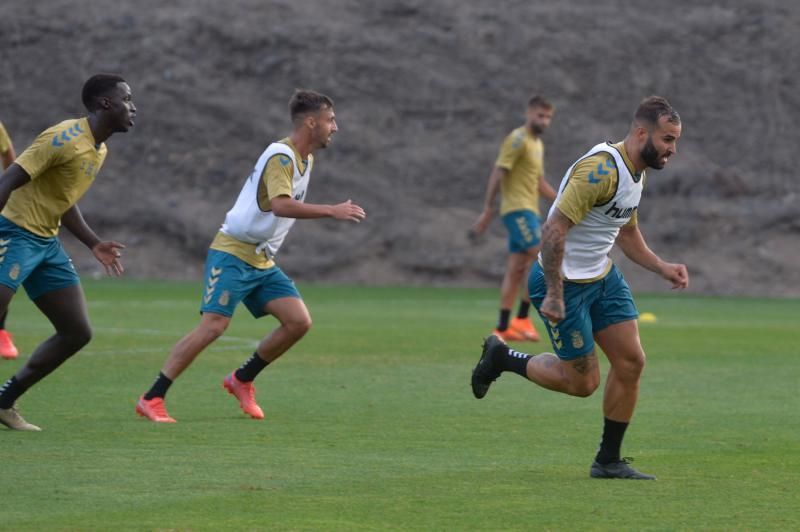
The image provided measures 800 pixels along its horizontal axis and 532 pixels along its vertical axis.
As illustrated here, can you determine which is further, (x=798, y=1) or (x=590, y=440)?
(x=798, y=1)

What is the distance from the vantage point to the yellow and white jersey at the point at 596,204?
8.06 m

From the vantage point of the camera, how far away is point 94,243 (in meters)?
10.2

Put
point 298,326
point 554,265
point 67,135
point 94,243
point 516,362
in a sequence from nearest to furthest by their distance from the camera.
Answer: point 554,265 < point 516,362 < point 67,135 < point 94,243 < point 298,326

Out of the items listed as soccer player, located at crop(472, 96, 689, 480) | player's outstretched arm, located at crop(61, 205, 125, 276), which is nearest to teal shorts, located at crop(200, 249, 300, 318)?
player's outstretched arm, located at crop(61, 205, 125, 276)

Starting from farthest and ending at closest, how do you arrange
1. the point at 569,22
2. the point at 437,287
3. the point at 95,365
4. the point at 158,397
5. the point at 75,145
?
the point at 569,22 → the point at 437,287 → the point at 95,365 → the point at 158,397 → the point at 75,145

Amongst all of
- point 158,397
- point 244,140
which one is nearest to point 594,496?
point 158,397

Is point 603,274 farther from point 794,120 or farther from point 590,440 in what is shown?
point 794,120

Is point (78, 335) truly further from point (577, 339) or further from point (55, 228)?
point (577, 339)

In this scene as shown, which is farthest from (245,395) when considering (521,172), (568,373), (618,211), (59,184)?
(521,172)

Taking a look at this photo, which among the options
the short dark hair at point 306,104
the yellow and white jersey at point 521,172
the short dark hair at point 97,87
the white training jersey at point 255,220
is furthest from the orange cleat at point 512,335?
the short dark hair at point 97,87

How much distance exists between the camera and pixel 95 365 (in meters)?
14.1

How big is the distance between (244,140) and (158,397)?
2636cm

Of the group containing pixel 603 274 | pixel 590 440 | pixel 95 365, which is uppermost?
pixel 603 274

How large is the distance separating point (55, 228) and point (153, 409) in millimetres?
1381
